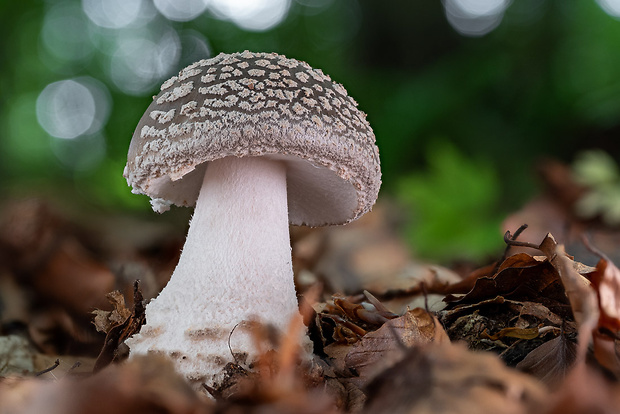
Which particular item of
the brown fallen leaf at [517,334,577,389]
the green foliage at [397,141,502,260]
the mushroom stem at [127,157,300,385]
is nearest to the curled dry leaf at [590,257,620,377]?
the brown fallen leaf at [517,334,577,389]

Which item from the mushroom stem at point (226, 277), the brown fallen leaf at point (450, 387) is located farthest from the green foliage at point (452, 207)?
the brown fallen leaf at point (450, 387)

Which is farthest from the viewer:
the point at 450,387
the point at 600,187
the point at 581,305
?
the point at 600,187

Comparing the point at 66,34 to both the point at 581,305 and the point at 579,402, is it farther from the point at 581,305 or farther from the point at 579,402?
the point at 579,402

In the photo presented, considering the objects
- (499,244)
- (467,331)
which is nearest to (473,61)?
Result: (499,244)

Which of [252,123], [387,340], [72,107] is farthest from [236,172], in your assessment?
[72,107]

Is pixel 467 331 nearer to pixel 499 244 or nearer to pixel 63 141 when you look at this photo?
pixel 499 244

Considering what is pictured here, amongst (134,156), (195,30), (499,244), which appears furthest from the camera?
(195,30)
